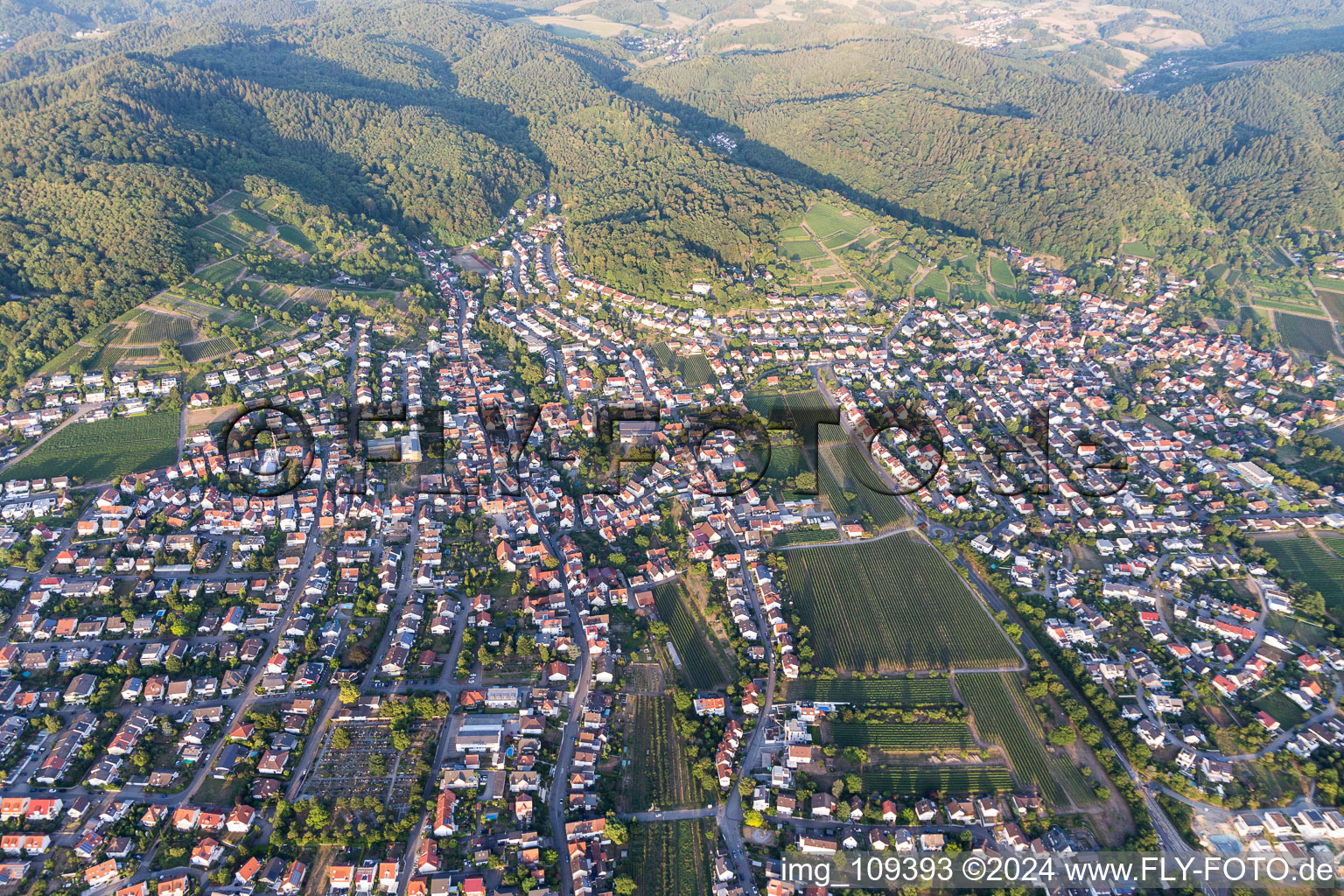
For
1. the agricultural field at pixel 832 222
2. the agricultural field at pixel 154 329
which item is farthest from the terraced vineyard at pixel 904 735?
the agricultural field at pixel 832 222

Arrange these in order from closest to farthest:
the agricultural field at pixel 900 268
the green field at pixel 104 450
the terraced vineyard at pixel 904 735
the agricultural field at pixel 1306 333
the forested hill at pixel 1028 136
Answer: the terraced vineyard at pixel 904 735
the green field at pixel 104 450
the agricultural field at pixel 1306 333
the agricultural field at pixel 900 268
the forested hill at pixel 1028 136

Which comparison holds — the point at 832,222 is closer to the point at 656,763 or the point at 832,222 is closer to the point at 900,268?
the point at 900,268

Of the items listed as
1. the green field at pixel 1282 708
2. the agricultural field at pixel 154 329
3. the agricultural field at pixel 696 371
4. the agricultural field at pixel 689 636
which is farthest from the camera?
the agricultural field at pixel 696 371

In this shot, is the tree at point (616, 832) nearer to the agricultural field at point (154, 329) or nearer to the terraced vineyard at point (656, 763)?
the terraced vineyard at point (656, 763)

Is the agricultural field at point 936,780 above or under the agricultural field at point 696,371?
under

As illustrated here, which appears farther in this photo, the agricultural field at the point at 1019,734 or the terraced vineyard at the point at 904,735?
the terraced vineyard at the point at 904,735

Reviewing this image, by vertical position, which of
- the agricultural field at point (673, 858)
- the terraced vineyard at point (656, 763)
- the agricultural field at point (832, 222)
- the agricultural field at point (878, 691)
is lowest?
the agricultural field at point (673, 858)

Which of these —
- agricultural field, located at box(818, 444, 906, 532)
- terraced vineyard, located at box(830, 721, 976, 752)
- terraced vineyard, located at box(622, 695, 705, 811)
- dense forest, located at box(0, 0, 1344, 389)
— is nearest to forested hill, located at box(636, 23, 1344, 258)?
dense forest, located at box(0, 0, 1344, 389)
